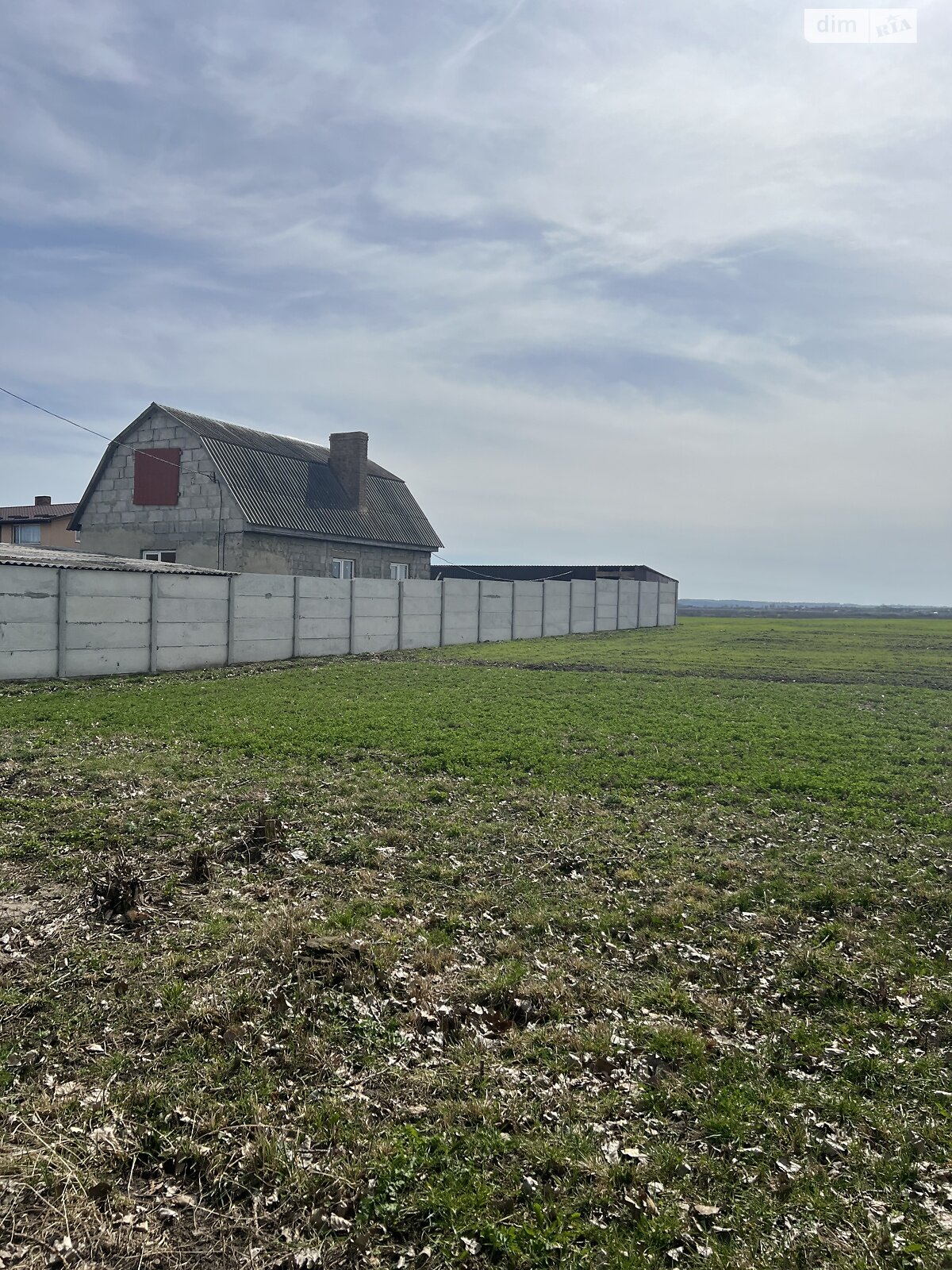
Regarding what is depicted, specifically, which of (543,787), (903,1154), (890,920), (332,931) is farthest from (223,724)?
(903,1154)

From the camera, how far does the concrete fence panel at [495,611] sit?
3672 centimetres

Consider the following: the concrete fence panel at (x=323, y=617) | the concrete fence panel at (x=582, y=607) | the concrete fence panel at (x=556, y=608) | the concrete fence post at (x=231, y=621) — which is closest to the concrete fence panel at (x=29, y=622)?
the concrete fence post at (x=231, y=621)

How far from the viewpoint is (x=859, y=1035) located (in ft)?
16.6

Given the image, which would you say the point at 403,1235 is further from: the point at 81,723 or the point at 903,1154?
the point at 81,723

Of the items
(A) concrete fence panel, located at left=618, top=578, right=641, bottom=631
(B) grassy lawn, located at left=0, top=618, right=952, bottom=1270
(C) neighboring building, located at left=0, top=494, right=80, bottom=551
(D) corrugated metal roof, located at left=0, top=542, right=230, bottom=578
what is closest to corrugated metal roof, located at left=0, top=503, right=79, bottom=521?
(C) neighboring building, located at left=0, top=494, right=80, bottom=551

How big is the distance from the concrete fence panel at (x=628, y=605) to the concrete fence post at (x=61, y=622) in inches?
1367

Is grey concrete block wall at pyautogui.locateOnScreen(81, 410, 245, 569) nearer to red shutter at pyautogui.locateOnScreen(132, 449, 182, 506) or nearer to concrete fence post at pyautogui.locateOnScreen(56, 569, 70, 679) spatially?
red shutter at pyautogui.locateOnScreen(132, 449, 182, 506)

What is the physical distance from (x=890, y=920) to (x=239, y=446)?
33806 mm

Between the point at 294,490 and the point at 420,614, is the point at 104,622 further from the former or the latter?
the point at 294,490

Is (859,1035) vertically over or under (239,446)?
under

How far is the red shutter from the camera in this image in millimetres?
34469

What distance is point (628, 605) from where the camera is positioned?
5106 cm

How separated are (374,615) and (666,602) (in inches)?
1267

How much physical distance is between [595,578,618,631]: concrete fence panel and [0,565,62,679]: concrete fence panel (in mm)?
32158
